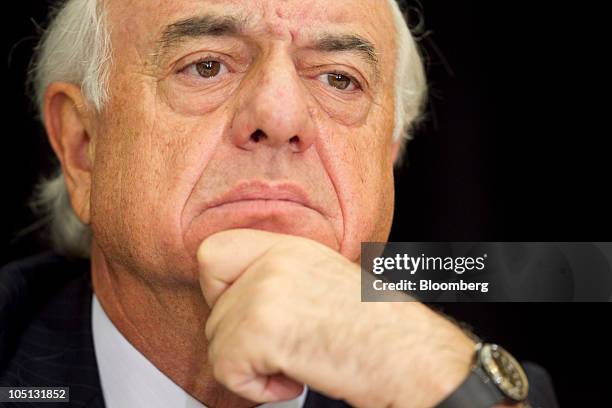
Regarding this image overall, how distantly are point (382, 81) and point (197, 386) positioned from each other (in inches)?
35.3

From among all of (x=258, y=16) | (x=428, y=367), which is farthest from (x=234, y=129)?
(x=428, y=367)

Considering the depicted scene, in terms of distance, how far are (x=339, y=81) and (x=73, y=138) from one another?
2.34 feet

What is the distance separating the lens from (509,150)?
276 cm

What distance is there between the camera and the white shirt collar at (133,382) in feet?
6.43

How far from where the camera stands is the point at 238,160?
1684mm

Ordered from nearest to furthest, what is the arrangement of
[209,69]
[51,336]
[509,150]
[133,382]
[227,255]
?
[227,255], [209,69], [133,382], [51,336], [509,150]

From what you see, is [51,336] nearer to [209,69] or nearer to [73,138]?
[73,138]

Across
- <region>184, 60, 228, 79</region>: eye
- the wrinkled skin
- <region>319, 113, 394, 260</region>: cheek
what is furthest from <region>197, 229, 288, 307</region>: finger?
<region>184, 60, 228, 79</region>: eye

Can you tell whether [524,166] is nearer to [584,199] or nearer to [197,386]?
[584,199]

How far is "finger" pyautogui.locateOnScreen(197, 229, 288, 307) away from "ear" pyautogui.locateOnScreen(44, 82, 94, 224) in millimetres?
532

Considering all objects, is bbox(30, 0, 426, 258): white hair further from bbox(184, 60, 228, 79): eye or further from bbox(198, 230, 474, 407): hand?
bbox(198, 230, 474, 407): hand

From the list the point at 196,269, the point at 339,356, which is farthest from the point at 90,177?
the point at 339,356

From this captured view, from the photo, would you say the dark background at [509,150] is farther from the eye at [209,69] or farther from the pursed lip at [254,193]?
the pursed lip at [254,193]

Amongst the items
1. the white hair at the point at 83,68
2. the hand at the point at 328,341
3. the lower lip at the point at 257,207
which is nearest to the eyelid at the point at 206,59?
the white hair at the point at 83,68
